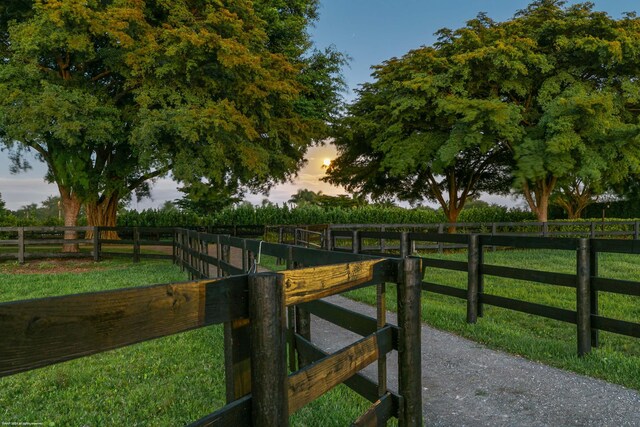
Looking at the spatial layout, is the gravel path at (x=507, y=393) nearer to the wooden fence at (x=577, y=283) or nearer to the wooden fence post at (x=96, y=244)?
the wooden fence at (x=577, y=283)

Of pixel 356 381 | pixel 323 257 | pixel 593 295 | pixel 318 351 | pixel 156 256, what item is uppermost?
pixel 323 257

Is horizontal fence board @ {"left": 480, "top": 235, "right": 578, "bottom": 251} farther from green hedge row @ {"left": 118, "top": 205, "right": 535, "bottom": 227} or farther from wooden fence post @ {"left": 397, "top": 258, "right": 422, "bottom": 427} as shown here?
green hedge row @ {"left": 118, "top": 205, "right": 535, "bottom": 227}

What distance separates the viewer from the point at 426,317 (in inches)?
240

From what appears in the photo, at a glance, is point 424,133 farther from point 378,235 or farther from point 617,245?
point 617,245

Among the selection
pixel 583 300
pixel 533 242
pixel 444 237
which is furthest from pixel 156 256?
pixel 583 300

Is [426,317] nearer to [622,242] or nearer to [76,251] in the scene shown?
[622,242]

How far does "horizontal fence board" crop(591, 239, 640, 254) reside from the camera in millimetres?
4445

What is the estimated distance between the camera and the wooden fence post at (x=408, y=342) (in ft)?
8.55

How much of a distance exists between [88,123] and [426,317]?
12739 millimetres

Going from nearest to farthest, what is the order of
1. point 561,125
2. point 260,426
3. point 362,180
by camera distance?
point 260,426
point 561,125
point 362,180

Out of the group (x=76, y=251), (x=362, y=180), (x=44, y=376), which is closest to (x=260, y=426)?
(x=44, y=376)

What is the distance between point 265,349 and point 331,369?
62cm

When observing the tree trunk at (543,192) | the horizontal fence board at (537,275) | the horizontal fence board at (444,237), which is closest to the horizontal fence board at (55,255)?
the horizontal fence board at (444,237)

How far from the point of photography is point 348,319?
9.98 ft
